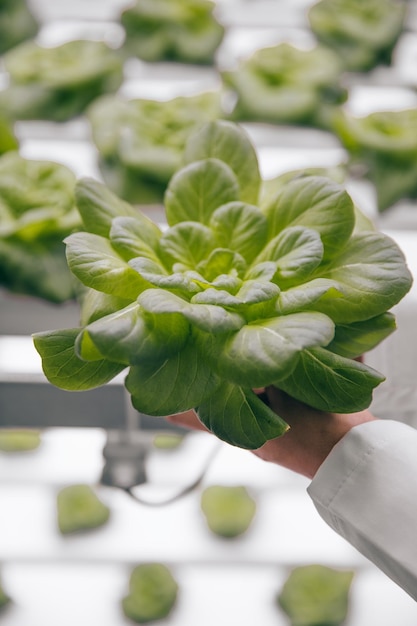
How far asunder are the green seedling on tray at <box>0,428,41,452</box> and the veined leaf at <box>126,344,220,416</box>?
0.40m

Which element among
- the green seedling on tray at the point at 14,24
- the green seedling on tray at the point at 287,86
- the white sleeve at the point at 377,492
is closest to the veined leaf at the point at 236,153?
the white sleeve at the point at 377,492

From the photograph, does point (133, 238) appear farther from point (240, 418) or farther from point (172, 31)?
point (172, 31)

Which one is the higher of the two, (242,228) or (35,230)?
(242,228)

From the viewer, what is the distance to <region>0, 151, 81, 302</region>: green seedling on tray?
869mm

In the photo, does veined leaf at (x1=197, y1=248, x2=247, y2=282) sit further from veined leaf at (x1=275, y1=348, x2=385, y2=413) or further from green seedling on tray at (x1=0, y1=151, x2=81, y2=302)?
green seedling on tray at (x1=0, y1=151, x2=81, y2=302)

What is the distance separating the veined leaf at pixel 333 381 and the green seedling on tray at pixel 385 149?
19.0 inches

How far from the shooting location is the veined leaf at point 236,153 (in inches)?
26.9

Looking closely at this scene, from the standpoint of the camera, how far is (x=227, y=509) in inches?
32.7

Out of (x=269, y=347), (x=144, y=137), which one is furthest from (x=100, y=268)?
(x=144, y=137)

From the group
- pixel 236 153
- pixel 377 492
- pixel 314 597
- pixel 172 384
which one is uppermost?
pixel 236 153

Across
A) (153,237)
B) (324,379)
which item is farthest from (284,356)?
(153,237)

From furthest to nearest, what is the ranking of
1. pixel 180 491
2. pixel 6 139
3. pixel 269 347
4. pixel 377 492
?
pixel 6 139
pixel 180 491
pixel 377 492
pixel 269 347

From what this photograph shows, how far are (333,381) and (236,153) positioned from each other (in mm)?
238

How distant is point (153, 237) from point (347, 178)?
0.49 metres
